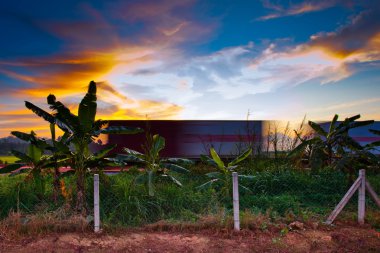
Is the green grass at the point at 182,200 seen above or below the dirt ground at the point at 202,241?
above

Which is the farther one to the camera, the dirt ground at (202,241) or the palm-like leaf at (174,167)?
the palm-like leaf at (174,167)

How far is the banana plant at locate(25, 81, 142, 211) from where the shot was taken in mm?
6949

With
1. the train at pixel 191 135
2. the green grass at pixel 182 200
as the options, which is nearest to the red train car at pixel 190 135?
the train at pixel 191 135

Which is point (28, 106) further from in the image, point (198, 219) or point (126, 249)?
point (198, 219)

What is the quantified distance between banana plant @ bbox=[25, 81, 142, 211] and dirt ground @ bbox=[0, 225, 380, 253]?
1.12 m

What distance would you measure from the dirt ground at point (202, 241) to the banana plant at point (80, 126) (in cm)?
112

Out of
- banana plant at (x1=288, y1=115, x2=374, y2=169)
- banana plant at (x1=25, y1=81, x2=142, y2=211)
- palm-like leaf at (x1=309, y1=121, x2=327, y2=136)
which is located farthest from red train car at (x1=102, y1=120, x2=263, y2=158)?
banana plant at (x1=25, y1=81, x2=142, y2=211)

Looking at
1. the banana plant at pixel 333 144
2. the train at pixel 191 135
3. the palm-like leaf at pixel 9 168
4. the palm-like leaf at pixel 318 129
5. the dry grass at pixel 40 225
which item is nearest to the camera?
the dry grass at pixel 40 225

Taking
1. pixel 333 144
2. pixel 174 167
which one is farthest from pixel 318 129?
pixel 174 167

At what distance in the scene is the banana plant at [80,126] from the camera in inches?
274

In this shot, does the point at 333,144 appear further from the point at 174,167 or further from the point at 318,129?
the point at 174,167

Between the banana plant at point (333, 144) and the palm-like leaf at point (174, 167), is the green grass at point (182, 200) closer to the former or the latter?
the palm-like leaf at point (174, 167)

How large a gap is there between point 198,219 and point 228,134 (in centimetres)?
838

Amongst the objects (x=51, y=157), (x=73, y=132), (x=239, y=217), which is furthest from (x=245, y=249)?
(x=51, y=157)
